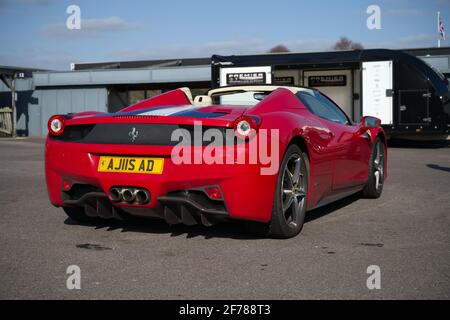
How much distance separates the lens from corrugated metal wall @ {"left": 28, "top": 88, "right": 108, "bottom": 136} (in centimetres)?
A: 2927

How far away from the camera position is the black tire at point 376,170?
6.79m

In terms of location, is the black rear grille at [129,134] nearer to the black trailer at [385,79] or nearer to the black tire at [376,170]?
the black tire at [376,170]

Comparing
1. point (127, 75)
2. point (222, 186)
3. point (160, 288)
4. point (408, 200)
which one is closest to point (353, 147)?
point (408, 200)

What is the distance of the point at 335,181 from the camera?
5.53 m

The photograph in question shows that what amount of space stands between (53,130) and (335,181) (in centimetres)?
248

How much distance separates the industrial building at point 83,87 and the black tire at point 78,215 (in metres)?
22.0

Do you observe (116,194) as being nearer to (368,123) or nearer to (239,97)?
(239,97)

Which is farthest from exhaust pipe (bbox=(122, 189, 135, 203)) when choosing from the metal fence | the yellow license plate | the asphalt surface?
the metal fence

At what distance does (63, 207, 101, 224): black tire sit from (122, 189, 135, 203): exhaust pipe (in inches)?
31.8

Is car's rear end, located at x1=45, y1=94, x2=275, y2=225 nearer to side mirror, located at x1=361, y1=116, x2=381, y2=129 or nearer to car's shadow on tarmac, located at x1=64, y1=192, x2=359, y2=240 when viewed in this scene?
car's shadow on tarmac, located at x1=64, y1=192, x2=359, y2=240

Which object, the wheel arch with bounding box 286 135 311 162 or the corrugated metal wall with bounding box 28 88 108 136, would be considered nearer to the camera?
the wheel arch with bounding box 286 135 311 162

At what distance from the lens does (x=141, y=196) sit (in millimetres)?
4328
